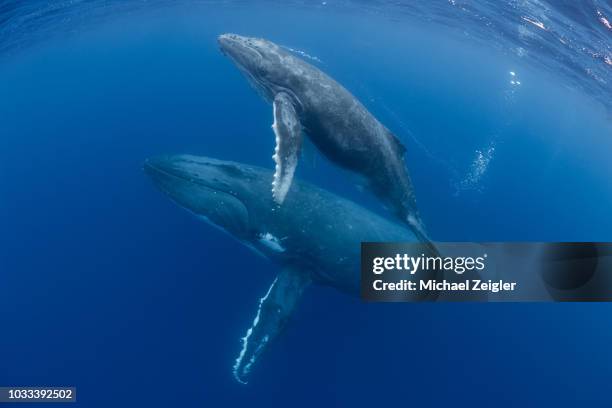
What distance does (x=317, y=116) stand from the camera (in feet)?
31.7

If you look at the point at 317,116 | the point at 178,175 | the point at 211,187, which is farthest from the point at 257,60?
the point at 178,175

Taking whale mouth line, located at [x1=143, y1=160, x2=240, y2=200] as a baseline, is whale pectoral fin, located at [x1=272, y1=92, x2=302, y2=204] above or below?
above

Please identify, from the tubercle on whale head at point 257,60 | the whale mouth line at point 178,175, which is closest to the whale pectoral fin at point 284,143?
the tubercle on whale head at point 257,60

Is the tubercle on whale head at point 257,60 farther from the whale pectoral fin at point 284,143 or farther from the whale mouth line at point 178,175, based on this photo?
the whale mouth line at point 178,175

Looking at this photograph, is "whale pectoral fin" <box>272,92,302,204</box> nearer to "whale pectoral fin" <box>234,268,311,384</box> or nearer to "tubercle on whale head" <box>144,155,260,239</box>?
"tubercle on whale head" <box>144,155,260,239</box>

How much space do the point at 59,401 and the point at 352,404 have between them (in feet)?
27.4

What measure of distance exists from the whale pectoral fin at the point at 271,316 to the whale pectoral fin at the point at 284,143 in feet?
9.01

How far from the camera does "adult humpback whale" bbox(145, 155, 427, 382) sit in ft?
33.5

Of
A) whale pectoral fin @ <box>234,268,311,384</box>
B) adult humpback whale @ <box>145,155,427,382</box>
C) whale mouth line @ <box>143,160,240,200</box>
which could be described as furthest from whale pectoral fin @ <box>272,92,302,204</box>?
whale pectoral fin @ <box>234,268,311,384</box>

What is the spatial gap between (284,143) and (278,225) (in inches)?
91.2

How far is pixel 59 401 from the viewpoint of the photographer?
11.6 meters

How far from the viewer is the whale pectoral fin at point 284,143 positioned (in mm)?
8695

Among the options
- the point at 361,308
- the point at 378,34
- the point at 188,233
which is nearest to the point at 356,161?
the point at 361,308

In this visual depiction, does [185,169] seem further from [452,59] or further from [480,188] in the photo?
[452,59]
